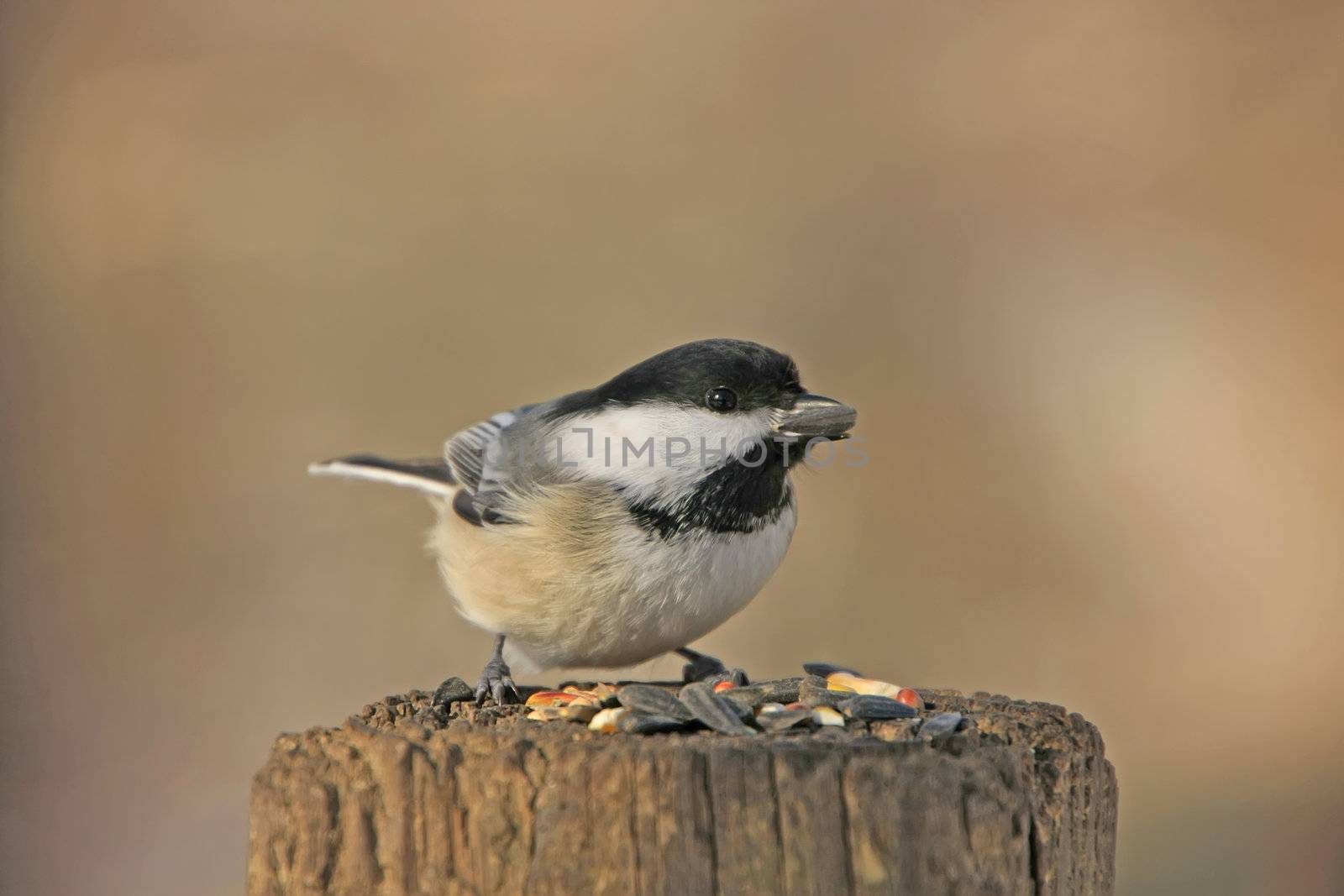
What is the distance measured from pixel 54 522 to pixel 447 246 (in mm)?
2204

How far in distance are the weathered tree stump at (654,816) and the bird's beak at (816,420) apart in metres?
1.02

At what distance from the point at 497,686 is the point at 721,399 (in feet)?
2.58

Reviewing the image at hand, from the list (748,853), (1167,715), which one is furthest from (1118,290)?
(748,853)

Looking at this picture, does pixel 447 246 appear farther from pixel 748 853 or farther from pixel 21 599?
pixel 748 853

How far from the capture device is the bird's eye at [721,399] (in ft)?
8.98

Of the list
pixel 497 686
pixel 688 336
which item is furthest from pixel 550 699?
pixel 688 336

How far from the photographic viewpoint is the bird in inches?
108

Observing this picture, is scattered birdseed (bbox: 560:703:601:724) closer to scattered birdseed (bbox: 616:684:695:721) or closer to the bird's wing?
scattered birdseed (bbox: 616:684:695:721)

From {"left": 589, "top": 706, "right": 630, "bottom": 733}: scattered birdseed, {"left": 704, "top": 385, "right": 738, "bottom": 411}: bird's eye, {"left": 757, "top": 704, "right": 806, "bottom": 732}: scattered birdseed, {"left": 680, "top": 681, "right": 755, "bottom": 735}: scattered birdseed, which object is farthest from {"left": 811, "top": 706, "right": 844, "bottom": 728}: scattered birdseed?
{"left": 704, "top": 385, "right": 738, "bottom": 411}: bird's eye

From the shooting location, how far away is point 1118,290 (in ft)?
18.9

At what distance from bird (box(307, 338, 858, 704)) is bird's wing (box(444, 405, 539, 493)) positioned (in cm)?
35

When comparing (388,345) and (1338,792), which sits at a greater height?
(388,345)

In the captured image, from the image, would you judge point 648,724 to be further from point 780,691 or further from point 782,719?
point 780,691

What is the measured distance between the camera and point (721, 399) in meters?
2.74
